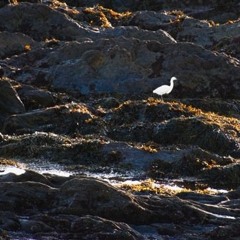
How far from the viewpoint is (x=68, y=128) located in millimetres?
34125

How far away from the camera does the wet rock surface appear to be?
1831 cm

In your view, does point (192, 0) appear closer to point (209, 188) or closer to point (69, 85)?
point (69, 85)

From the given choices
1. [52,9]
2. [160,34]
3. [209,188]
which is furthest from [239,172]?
[52,9]

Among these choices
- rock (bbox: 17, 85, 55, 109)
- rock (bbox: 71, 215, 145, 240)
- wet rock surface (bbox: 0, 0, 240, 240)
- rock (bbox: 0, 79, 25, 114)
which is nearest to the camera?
rock (bbox: 71, 215, 145, 240)

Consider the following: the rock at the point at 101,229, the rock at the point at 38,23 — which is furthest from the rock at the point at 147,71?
the rock at the point at 101,229

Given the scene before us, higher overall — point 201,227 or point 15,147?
point 201,227

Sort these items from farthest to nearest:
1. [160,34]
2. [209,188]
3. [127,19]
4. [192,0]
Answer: [192,0]
[127,19]
[160,34]
[209,188]

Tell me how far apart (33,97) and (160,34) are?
15.6 meters

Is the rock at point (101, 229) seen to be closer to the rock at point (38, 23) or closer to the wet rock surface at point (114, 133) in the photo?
the wet rock surface at point (114, 133)

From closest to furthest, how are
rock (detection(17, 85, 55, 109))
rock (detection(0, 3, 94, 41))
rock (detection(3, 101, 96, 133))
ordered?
rock (detection(3, 101, 96, 133))
rock (detection(17, 85, 55, 109))
rock (detection(0, 3, 94, 41))

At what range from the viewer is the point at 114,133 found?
32938 mm

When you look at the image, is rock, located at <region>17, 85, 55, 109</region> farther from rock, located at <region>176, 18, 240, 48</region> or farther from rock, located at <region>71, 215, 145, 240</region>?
rock, located at <region>71, 215, 145, 240</region>

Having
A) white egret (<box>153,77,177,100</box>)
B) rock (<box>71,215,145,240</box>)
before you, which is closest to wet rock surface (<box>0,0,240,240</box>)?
rock (<box>71,215,145,240</box>)

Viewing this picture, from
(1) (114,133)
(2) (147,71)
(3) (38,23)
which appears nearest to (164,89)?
(2) (147,71)
